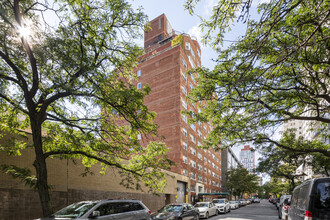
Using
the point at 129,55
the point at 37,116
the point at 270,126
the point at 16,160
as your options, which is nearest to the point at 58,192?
the point at 16,160

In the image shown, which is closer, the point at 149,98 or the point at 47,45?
the point at 47,45

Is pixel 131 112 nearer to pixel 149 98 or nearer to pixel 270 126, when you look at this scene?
pixel 270 126

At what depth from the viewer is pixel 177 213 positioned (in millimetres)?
12953

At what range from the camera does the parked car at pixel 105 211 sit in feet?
23.5

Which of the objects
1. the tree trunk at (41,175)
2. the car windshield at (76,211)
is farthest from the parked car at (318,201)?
the tree trunk at (41,175)

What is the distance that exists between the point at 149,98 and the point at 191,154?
14.5 m

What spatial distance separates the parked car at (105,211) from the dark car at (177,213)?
3.13 meters

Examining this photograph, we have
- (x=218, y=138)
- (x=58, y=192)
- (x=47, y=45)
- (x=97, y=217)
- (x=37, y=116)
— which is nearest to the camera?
(x=97, y=217)

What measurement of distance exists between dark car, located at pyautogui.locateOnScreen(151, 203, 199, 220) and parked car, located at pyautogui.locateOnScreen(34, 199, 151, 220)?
3.13m

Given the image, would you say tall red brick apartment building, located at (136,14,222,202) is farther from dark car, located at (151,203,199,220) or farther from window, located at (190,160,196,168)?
dark car, located at (151,203,199,220)

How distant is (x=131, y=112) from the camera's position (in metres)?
10.1

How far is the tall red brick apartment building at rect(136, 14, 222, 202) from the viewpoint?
134 ft

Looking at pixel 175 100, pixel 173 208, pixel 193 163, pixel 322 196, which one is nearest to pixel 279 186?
pixel 193 163

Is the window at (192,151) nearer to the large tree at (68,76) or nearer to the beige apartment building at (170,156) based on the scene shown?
the beige apartment building at (170,156)
